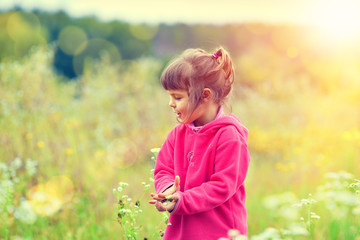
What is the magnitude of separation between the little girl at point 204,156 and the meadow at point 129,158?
153 mm

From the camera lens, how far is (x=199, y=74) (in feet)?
5.71

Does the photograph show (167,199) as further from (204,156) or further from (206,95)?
(206,95)

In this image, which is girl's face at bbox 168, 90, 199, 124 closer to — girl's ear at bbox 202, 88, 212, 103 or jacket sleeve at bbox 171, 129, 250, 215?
girl's ear at bbox 202, 88, 212, 103

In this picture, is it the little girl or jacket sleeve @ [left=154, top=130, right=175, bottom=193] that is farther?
jacket sleeve @ [left=154, top=130, right=175, bottom=193]

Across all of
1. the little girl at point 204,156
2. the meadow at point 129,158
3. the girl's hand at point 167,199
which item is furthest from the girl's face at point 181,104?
the meadow at point 129,158

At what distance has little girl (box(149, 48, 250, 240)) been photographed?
5.32ft

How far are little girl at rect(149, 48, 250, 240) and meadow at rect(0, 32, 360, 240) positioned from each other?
153 mm

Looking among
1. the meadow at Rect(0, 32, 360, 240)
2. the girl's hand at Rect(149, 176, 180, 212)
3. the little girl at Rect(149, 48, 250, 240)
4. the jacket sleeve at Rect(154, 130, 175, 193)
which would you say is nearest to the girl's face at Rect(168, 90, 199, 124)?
the little girl at Rect(149, 48, 250, 240)

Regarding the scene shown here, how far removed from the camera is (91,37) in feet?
63.1

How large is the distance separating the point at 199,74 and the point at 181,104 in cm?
16

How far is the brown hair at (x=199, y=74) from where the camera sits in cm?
173

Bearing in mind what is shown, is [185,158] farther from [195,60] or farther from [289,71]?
[289,71]

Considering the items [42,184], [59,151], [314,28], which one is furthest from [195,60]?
[314,28]

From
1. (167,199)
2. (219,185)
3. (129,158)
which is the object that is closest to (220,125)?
(219,185)
